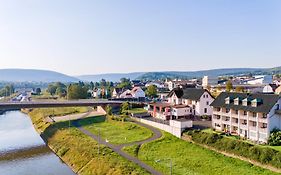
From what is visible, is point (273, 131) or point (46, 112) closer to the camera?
point (273, 131)

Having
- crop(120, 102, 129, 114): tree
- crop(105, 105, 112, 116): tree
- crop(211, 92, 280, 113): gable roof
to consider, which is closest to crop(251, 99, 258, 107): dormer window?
crop(211, 92, 280, 113): gable roof

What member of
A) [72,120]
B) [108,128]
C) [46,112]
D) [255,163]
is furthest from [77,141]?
[46,112]

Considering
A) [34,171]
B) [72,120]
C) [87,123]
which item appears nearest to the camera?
[34,171]

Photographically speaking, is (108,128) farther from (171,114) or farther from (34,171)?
(34,171)

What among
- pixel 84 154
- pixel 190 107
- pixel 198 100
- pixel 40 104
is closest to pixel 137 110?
pixel 190 107

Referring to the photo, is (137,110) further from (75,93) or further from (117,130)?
(75,93)

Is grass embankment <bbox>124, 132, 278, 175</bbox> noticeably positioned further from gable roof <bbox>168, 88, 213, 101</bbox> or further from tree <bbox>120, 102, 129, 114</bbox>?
tree <bbox>120, 102, 129, 114</bbox>

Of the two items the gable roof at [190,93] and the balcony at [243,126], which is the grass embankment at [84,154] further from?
the gable roof at [190,93]
